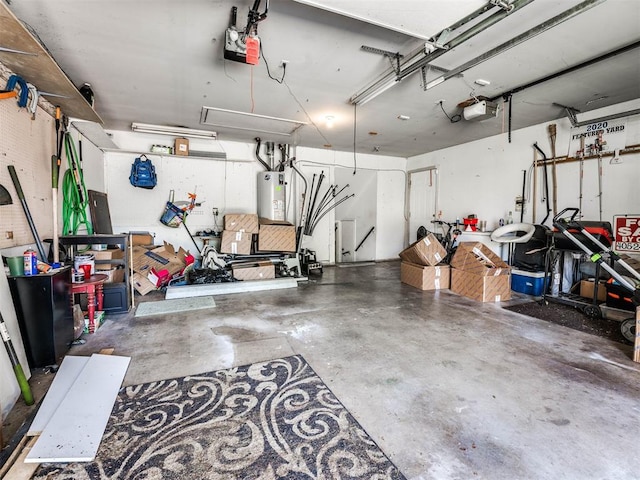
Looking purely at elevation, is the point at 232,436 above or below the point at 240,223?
below

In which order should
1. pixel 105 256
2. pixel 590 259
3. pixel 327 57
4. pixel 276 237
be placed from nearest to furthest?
pixel 327 57 < pixel 590 259 < pixel 105 256 < pixel 276 237

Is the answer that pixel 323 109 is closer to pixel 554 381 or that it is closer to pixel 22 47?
pixel 22 47

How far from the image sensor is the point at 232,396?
189cm

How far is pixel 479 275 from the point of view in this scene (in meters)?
4.07

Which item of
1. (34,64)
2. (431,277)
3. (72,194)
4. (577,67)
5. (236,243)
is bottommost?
(431,277)

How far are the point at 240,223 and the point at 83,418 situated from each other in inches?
148

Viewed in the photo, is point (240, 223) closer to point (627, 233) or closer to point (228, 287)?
point (228, 287)

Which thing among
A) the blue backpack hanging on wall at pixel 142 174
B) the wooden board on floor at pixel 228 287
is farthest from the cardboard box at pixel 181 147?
the wooden board on floor at pixel 228 287

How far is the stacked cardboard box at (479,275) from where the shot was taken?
403cm

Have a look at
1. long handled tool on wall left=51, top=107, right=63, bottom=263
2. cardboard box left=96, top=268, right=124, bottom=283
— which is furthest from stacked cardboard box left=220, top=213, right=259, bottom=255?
long handled tool on wall left=51, top=107, right=63, bottom=263

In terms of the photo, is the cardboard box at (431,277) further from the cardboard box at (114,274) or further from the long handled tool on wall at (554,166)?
the cardboard box at (114,274)

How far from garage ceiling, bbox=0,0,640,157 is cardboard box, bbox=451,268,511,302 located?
2427mm

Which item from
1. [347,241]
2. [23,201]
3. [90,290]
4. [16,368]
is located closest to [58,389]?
[16,368]

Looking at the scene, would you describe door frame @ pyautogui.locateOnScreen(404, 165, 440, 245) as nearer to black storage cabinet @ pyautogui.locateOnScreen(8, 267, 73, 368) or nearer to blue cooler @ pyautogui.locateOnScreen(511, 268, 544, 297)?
blue cooler @ pyautogui.locateOnScreen(511, 268, 544, 297)
